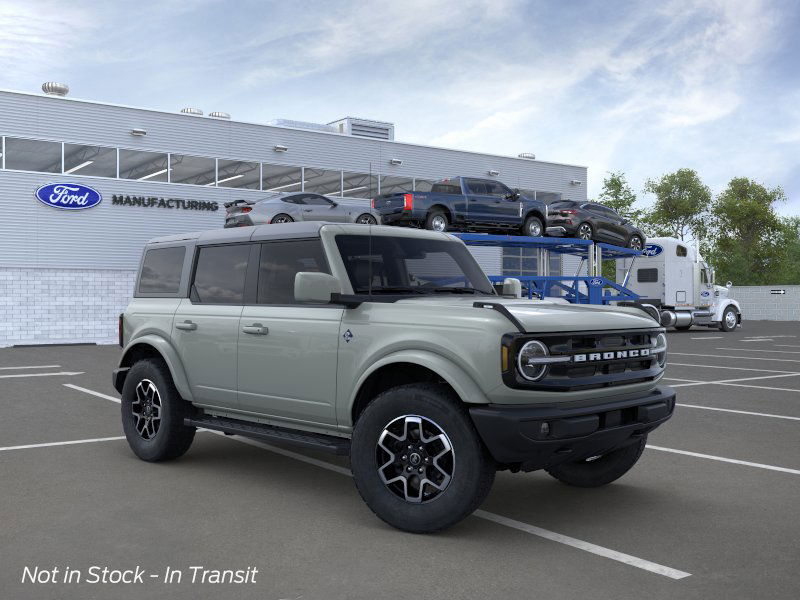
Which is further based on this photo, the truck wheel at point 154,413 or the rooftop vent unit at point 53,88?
the rooftop vent unit at point 53,88

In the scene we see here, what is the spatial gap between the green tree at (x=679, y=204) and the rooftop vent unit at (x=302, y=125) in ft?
148

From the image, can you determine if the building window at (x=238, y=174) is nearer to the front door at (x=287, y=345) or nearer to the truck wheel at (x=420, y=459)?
the front door at (x=287, y=345)

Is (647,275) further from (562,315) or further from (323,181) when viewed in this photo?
(562,315)

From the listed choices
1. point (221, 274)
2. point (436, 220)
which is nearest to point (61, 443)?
point (221, 274)

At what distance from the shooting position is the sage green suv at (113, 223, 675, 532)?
4.75 m

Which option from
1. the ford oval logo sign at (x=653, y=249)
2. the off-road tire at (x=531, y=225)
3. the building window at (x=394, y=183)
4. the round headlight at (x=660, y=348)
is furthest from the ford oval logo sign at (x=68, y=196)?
the round headlight at (x=660, y=348)

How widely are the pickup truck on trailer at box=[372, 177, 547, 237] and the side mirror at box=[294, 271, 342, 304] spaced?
13.6 metres

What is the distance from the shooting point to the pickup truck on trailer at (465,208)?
1909cm

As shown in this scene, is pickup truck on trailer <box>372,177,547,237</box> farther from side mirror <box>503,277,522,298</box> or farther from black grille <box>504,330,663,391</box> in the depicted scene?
black grille <box>504,330,663,391</box>

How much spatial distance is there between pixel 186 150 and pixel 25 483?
24.5 meters

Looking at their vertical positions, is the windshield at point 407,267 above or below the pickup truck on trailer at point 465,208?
below

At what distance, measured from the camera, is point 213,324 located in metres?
6.50

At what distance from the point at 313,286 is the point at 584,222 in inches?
773

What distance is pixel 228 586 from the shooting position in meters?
4.05
